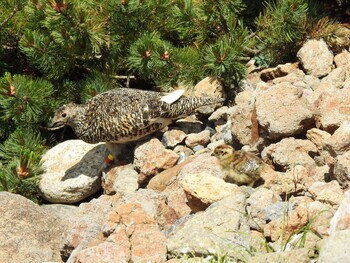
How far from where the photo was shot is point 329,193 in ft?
15.6

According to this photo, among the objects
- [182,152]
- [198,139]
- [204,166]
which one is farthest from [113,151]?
[204,166]

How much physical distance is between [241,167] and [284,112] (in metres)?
0.52

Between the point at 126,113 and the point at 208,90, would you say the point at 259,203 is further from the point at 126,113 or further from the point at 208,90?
the point at 208,90

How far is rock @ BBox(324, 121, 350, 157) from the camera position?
4977 millimetres

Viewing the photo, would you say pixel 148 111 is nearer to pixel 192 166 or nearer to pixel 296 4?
pixel 192 166

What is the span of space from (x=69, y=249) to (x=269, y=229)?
1.41m

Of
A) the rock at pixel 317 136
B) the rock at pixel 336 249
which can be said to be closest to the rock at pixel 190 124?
the rock at pixel 317 136

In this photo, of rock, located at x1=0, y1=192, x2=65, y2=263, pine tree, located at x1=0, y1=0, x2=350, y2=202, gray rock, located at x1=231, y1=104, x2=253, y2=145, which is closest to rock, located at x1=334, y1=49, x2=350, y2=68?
pine tree, located at x1=0, y1=0, x2=350, y2=202

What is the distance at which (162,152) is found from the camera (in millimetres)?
6355

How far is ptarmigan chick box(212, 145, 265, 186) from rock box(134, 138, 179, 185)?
2.42ft

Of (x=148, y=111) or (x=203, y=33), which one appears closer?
(x=148, y=111)

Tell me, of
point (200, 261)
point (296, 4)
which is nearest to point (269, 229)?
point (200, 261)

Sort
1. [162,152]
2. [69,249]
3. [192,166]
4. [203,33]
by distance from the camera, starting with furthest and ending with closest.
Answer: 1. [203,33]
2. [162,152]
3. [192,166]
4. [69,249]

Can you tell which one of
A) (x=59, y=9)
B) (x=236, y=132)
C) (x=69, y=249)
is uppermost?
(x=59, y=9)
